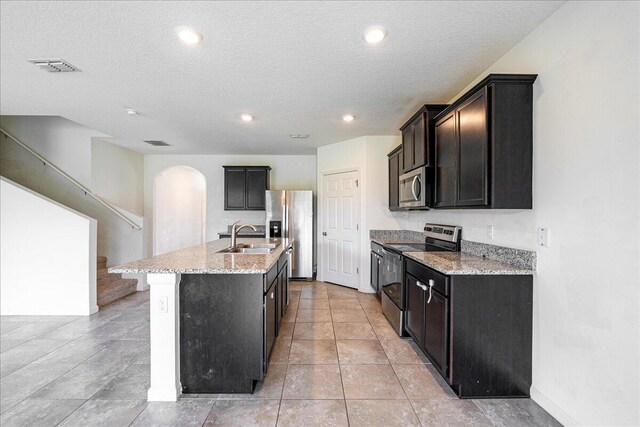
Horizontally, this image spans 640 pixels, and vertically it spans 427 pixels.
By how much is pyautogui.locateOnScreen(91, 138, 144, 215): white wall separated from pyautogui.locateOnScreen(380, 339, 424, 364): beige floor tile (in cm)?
525

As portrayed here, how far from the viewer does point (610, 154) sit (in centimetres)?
139

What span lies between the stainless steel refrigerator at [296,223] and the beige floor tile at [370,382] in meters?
3.00

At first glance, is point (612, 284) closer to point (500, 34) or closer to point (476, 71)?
point (500, 34)

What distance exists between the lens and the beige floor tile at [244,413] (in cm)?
170

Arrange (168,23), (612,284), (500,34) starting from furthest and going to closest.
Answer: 1. (500,34)
2. (168,23)
3. (612,284)

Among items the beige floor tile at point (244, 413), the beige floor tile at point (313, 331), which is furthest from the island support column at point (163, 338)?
the beige floor tile at point (313, 331)

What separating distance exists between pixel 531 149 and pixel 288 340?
8.44 feet

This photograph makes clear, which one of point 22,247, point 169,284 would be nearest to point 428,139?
point 169,284

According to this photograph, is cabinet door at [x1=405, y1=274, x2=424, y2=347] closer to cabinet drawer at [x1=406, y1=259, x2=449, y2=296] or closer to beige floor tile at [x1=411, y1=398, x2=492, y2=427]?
cabinet drawer at [x1=406, y1=259, x2=449, y2=296]

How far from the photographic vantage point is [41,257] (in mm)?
3521

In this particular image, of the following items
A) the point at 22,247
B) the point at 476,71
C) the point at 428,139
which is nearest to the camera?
the point at 476,71

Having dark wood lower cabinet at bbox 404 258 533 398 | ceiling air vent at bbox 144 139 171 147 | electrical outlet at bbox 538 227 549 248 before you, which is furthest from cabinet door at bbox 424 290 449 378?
ceiling air vent at bbox 144 139 171 147

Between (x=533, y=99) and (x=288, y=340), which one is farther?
(x=288, y=340)

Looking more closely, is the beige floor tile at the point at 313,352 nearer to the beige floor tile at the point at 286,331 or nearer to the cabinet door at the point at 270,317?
the beige floor tile at the point at 286,331
